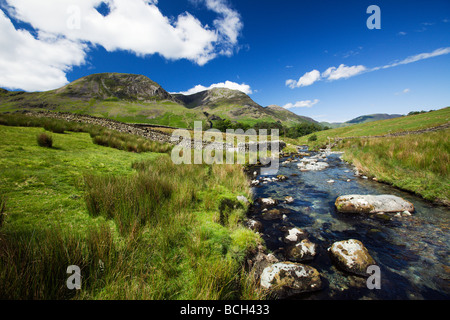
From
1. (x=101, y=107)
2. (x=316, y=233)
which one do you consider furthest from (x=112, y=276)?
(x=101, y=107)

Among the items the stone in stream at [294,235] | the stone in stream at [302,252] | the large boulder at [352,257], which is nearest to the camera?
the large boulder at [352,257]

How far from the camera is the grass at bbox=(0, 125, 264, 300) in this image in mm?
1967

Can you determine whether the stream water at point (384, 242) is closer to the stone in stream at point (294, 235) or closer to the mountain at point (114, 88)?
the stone in stream at point (294, 235)

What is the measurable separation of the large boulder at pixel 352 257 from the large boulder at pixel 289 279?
74 cm

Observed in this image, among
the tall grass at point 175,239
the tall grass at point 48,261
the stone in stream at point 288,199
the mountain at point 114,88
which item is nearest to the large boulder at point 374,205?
the stone in stream at point 288,199

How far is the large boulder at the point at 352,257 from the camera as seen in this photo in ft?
11.0

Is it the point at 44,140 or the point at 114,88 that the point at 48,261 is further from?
the point at 114,88

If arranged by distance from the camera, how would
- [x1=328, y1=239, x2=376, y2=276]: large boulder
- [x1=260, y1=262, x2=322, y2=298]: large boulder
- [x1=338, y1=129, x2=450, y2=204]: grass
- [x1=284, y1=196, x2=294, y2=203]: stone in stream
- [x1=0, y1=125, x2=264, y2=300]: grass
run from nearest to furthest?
[x1=0, y1=125, x2=264, y2=300]: grass < [x1=260, y1=262, x2=322, y2=298]: large boulder < [x1=328, y1=239, x2=376, y2=276]: large boulder < [x1=338, y1=129, x2=450, y2=204]: grass < [x1=284, y1=196, x2=294, y2=203]: stone in stream

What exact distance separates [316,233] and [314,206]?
2.04 m

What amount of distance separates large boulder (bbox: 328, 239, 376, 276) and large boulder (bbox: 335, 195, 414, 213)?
2.53m

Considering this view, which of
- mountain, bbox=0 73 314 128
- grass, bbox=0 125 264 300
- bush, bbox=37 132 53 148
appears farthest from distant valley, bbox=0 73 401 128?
grass, bbox=0 125 264 300

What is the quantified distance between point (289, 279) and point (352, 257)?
1627mm

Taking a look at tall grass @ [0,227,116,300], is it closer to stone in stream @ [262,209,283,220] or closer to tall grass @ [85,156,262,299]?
tall grass @ [85,156,262,299]
